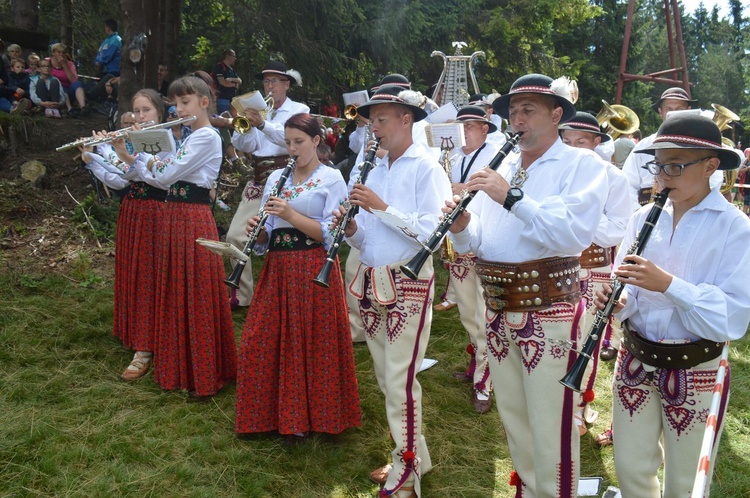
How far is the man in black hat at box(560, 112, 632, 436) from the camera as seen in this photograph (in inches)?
182

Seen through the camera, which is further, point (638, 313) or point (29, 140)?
point (29, 140)

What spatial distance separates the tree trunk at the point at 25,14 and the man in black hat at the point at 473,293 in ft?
35.5

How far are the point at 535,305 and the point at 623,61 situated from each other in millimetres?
12351

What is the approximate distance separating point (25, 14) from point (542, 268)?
1348 cm

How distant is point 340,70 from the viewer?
415 inches

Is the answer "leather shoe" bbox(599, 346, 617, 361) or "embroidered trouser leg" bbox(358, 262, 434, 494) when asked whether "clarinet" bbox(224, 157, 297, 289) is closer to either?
"embroidered trouser leg" bbox(358, 262, 434, 494)

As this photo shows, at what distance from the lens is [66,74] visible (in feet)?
37.7

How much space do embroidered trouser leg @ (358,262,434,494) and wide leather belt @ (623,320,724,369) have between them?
136cm

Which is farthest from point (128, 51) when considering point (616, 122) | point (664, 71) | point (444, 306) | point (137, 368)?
point (664, 71)

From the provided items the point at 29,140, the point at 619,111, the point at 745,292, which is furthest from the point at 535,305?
the point at 29,140

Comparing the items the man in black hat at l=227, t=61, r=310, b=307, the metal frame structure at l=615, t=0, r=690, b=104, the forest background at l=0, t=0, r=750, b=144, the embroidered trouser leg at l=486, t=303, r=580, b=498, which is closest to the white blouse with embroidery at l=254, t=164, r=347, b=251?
the embroidered trouser leg at l=486, t=303, r=580, b=498

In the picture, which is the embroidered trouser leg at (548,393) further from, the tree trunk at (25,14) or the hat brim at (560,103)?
the tree trunk at (25,14)

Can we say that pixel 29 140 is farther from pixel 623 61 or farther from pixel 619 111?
pixel 623 61

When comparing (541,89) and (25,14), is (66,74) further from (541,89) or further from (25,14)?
(541,89)
